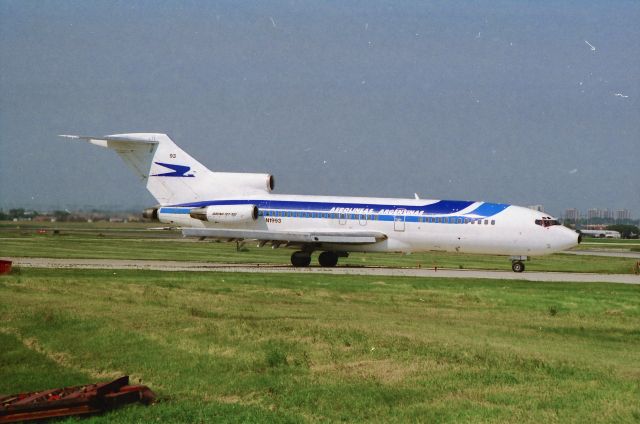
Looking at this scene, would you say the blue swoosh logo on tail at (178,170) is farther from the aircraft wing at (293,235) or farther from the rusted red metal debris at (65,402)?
the rusted red metal debris at (65,402)

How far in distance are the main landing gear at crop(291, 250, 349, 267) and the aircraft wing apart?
1.00 m

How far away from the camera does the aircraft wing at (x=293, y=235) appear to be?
39.4m

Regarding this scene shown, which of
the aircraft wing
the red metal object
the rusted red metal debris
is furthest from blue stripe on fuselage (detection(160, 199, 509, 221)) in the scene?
the rusted red metal debris

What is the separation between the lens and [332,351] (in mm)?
14750

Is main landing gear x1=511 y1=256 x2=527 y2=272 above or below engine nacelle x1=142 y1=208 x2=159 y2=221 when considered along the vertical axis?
below

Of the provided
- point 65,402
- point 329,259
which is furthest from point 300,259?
point 65,402

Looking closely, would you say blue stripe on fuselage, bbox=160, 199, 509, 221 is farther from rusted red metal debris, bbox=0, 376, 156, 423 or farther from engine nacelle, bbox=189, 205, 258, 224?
rusted red metal debris, bbox=0, 376, 156, 423

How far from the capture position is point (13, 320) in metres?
18.2

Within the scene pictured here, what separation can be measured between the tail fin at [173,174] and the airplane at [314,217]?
0.05 metres

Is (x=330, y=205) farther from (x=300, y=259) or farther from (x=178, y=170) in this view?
(x=178, y=170)

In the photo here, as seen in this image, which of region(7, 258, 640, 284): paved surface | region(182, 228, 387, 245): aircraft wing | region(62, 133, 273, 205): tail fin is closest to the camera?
region(7, 258, 640, 284): paved surface

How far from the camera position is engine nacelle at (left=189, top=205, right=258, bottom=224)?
41500 mm

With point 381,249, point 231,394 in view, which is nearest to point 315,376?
point 231,394

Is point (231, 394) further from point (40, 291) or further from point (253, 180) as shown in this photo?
point (253, 180)
